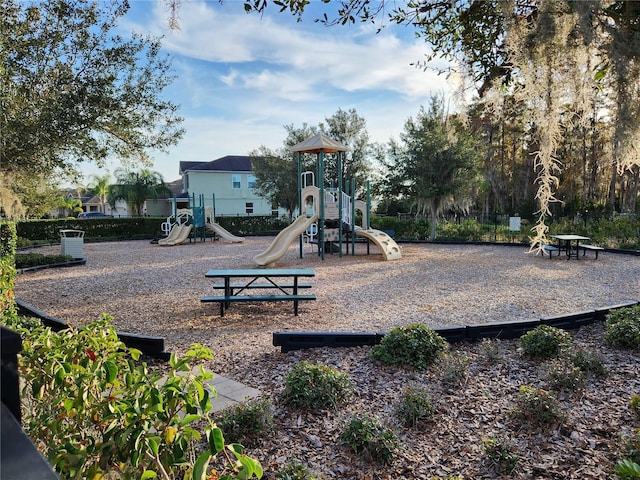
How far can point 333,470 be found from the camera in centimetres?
254

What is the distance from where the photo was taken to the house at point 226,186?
123ft

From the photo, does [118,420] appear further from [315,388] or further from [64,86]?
[64,86]

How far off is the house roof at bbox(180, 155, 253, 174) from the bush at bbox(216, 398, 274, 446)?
35.8 metres

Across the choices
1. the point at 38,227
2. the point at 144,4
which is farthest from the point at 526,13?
the point at 38,227

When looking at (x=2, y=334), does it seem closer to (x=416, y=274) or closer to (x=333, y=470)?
(x=333, y=470)

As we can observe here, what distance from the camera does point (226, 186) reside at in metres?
38.0

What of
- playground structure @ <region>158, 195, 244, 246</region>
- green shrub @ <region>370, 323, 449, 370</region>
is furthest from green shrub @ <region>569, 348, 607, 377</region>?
playground structure @ <region>158, 195, 244, 246</region>

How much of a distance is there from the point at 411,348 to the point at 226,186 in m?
35.5

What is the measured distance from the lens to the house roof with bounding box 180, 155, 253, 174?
1478 inches

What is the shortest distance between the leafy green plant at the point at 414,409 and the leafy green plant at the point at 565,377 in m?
1.10

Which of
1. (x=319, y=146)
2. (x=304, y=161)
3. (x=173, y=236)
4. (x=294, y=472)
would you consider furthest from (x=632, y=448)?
(x=304, y=161)

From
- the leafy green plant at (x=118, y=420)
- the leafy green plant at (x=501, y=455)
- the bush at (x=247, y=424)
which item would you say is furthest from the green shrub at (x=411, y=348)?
the leafy green plant at (x=118, y=420)

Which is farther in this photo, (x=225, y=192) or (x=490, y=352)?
(x=225, y=192)

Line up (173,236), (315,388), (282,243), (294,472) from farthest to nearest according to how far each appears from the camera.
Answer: (173,236) → (282,243) → (315,388) → (294,472)
